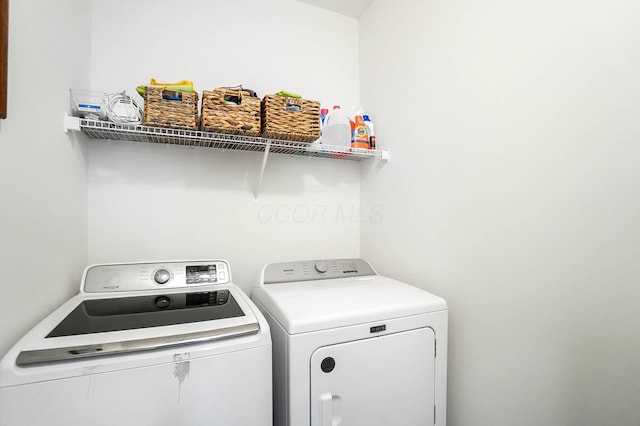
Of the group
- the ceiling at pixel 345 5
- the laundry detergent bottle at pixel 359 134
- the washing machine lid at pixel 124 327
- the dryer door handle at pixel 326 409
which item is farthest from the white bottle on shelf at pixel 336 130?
the dryer door handle at pixel 326 409

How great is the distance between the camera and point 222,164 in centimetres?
182

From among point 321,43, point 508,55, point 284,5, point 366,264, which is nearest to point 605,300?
point 508,55

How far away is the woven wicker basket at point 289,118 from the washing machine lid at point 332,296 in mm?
743

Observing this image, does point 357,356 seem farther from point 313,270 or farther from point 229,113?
point 229,113

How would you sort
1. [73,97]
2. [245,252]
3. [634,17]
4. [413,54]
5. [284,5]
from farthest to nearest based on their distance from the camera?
[284,5], [245,252], [413,54], [73,97], [634,17]

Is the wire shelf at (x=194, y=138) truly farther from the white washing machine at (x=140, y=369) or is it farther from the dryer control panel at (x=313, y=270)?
the white washing machine at (x=140, y=369)

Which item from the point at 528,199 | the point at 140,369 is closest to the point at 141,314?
the point at 140,369

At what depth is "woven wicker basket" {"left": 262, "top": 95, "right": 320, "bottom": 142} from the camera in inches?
57.3

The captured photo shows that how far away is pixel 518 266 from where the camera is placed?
3.84 feet

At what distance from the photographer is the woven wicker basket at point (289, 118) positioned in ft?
4.78

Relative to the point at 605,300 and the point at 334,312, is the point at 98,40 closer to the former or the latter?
the point at 334,312

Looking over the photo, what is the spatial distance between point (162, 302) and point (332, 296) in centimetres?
76

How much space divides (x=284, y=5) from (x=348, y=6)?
1.57ft

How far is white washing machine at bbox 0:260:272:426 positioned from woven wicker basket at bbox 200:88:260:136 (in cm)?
84
